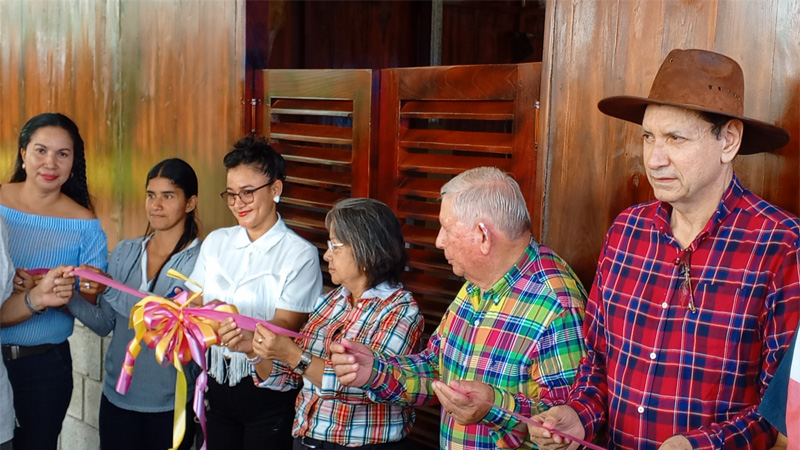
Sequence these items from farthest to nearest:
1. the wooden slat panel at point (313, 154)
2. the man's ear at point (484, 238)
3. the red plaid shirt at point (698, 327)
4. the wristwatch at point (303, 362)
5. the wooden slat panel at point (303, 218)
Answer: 1. the wooden slat panel at point (303, 218)
2. the wooden slat panel at point (313, 154)
3. the wristwatch at point (303, 362)
4. the man's ear at point (484, 238)
5. the red plaid shirt at point (698, 327)

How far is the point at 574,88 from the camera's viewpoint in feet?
8.41

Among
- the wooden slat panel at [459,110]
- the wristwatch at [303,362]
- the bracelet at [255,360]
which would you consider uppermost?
the wooden slat panel at [459,110]

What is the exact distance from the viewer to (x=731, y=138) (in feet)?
6.17

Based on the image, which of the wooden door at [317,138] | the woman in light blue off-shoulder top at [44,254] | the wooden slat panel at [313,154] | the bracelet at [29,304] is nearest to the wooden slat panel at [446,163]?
the wooden door at [317,138]

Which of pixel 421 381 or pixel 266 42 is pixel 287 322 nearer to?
pixel 421 381

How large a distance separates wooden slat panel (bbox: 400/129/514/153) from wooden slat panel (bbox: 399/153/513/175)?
0.14 feet

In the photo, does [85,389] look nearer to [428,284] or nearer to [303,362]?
[428,284]

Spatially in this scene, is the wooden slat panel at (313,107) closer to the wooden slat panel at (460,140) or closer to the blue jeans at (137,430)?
the wooden slat panel at (460,140)

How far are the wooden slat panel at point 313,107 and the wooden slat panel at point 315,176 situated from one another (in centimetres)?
24

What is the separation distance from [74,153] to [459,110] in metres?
1.62

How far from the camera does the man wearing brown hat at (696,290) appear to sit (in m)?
1.78

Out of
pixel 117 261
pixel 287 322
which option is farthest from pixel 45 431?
pixel 287 322

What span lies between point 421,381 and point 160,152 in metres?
2.50

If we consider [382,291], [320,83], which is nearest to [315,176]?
[320,83]
